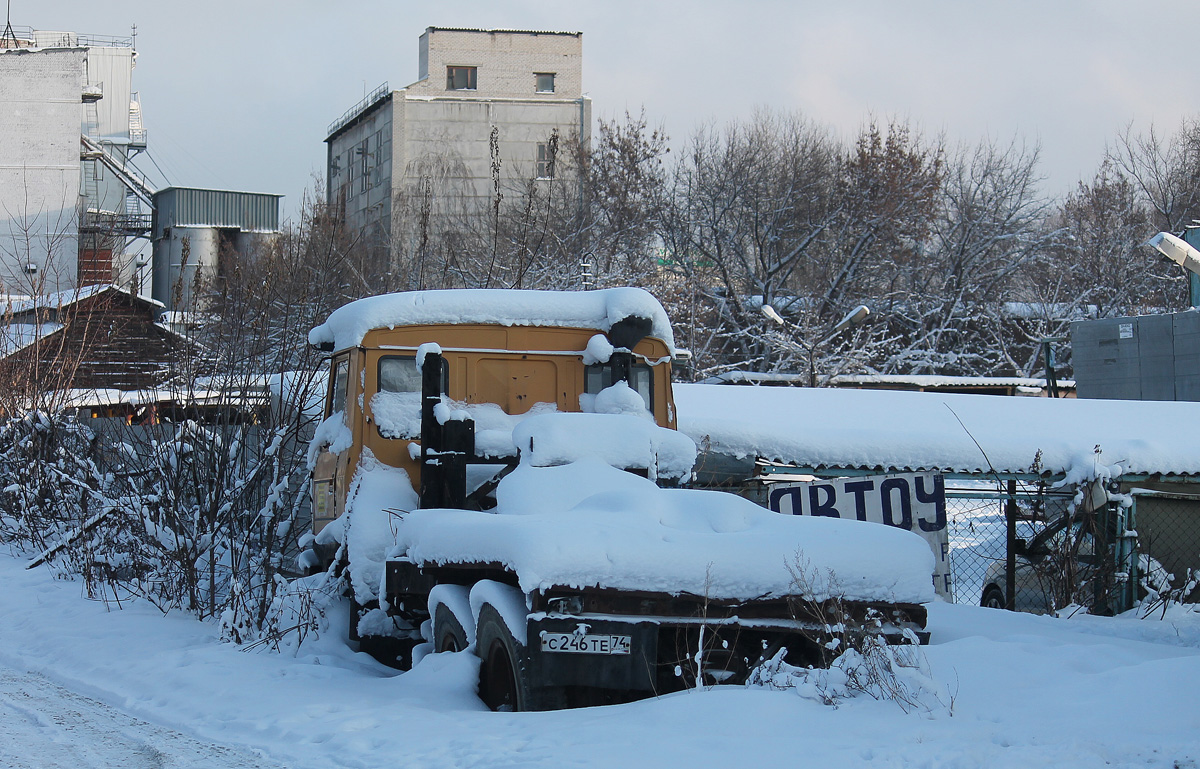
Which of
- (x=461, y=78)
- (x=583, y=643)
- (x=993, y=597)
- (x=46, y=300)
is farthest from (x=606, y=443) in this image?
(x=461, y=78)

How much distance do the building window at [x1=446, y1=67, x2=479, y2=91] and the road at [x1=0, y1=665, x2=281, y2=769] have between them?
2026 inches

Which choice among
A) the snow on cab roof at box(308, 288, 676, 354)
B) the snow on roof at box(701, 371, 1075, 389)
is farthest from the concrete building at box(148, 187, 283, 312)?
the snow on cab roof at box(308, 288, 676, 354)

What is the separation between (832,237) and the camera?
36.1 metres

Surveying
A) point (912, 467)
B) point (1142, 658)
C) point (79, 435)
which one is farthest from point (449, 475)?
point (79, 435)

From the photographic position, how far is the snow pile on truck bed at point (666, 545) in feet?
17.2

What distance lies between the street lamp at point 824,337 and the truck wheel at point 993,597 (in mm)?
8492

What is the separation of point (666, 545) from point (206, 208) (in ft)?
177

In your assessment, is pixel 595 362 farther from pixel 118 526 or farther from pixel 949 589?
pixel 118 526

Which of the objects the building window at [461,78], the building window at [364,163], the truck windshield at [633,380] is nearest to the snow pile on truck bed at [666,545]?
the truck windshield at [633,380]

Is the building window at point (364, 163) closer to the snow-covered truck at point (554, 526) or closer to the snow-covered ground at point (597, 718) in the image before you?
the snow-covered truck at point (554, 526)

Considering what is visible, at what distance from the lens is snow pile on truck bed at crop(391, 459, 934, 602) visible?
5230 millimetres

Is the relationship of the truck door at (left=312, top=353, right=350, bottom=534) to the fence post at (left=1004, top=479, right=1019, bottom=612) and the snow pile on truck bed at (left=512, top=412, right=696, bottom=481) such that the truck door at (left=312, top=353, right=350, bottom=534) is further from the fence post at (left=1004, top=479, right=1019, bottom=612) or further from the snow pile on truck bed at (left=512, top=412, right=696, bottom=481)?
the fence post at (left=1004, top=479, right=1019, bottom=612)

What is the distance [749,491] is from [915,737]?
722cm

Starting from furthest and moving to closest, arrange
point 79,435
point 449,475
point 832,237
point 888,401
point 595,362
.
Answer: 1. point 832,237
2. point 888,401
3. point 79,435
4. point 595,362
5. point 449,475
